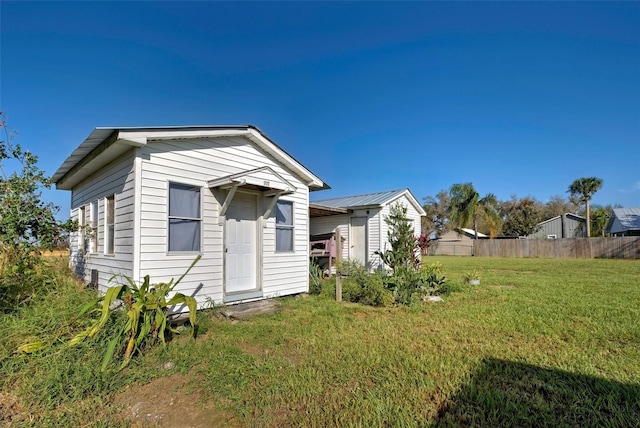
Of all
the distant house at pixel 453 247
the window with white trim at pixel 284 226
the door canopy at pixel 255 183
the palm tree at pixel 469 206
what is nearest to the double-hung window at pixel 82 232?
the door canopy at pixel 255 183

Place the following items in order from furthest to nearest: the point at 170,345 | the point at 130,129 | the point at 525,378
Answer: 1. the point at 130,129
2. the point at 170,345
3. the point at 525,378

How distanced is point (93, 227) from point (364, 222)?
9.82 metres

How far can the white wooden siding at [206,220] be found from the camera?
4.89 metres

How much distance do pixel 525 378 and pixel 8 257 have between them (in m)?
8.29

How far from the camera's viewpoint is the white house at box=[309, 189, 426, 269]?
13.1m

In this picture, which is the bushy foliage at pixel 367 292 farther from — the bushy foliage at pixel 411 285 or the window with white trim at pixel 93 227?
the window with white trim at pixel 93 227

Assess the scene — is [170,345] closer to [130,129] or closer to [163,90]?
[130,129]

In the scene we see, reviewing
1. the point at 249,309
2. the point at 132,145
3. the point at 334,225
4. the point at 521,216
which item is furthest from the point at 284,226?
the point at 521,216

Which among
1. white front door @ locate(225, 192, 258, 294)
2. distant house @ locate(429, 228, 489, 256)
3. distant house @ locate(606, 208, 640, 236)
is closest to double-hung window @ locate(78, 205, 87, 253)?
white front door @ locate(225, 192, 258, 294)

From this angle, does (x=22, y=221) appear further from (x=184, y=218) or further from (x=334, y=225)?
(x=334, y=225)

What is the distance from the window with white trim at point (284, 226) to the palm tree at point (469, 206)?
86.7 ft

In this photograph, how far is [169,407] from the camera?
8.93ft

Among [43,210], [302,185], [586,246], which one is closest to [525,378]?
[302,185]

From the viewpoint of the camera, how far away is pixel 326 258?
11797 millimetres
